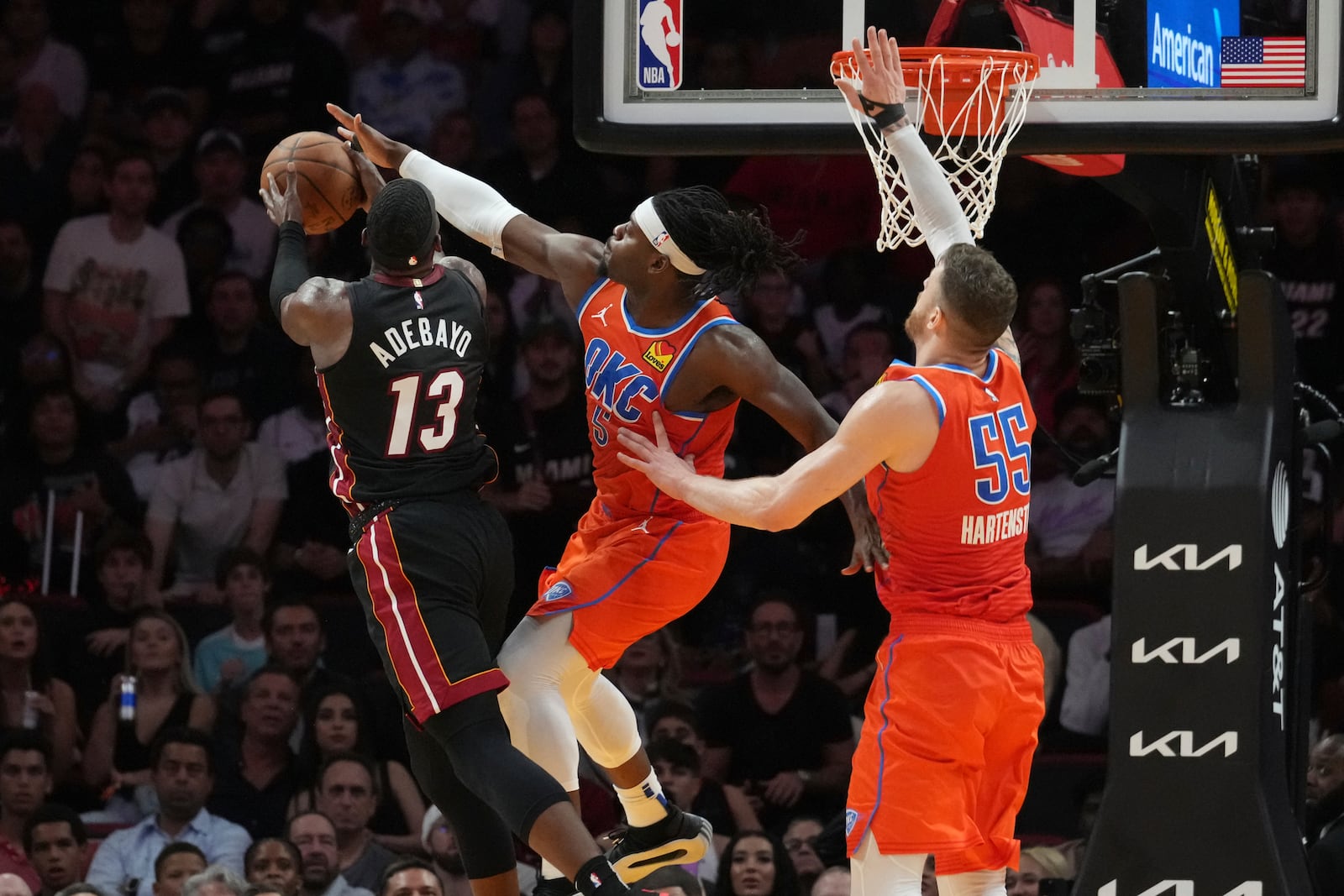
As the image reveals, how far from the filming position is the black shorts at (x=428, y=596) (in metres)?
5.54

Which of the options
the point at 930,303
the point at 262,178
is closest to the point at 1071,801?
the point at 930,303

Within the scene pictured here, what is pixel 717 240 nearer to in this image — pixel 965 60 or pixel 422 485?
pixel 965 60

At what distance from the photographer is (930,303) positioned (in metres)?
5.47

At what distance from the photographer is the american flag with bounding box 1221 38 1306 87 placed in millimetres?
6055

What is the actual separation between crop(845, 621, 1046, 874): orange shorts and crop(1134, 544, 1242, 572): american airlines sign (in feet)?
3.67

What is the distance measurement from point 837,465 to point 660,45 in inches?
65.7

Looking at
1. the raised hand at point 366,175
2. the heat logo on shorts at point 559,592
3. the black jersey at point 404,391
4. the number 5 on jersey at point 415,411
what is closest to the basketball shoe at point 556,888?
the heat logo on shorts at point 559,592

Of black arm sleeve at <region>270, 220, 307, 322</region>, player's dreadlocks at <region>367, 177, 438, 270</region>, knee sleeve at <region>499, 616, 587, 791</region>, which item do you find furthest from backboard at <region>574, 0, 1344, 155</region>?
knee sleeve at <region>499, 616, 587, 791</region>

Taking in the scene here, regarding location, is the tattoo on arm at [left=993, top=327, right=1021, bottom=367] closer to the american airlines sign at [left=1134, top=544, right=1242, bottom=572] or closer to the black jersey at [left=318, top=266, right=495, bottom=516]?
the american airlines sign at [left=1134, top=544, right=1242, bottom=572]

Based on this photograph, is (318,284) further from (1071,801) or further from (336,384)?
(1071,801)

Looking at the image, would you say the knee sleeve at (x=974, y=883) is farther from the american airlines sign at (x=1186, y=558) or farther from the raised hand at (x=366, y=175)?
the raised hand at (x=366, y=175)

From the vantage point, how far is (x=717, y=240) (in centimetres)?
586

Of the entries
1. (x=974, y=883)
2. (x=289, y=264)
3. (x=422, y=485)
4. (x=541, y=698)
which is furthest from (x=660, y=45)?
(x=974, y=883)

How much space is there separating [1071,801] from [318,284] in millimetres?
4771
